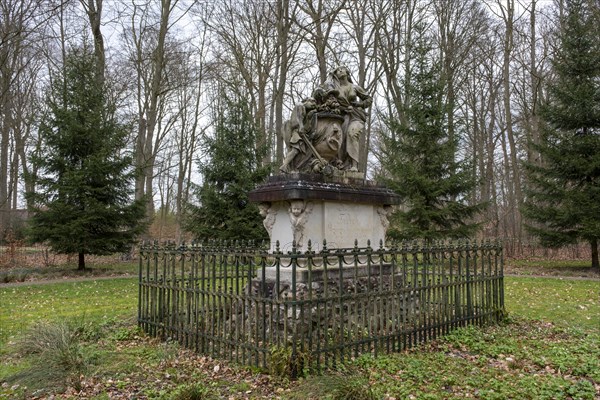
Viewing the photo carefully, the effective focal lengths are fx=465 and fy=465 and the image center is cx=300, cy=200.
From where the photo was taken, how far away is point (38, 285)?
41.5ft

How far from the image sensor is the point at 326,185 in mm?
7184

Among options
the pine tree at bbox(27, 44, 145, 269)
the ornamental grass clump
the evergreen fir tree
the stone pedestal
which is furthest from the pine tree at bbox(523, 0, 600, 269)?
the ornamental grass clump

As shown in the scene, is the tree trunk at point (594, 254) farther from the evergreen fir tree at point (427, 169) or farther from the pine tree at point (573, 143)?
the evergreen fir tree at point (427, 169)

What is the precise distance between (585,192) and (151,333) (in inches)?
591

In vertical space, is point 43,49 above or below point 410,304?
above

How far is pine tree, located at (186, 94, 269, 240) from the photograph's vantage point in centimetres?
1677

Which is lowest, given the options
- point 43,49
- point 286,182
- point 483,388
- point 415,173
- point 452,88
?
point 483,388

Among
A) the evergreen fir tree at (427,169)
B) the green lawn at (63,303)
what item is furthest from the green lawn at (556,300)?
the green lawn at (63,303)

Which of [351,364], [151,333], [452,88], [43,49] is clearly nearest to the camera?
[351,364]

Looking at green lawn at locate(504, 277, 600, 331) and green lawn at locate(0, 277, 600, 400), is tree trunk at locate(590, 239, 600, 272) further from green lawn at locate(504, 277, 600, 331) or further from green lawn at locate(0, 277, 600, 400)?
green lawn at locate(0, 277, 600, 400)

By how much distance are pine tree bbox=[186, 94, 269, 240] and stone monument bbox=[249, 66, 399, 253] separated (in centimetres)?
892

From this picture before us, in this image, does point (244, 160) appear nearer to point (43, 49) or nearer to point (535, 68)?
point (43, 49)

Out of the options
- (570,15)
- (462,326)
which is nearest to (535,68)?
(570,15)

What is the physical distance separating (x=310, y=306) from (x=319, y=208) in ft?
8.44
